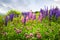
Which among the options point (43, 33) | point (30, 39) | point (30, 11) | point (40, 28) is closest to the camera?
point (30, 39)

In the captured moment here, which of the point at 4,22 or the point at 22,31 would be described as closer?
the point at 22,31

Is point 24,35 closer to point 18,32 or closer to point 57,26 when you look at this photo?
point 18,32

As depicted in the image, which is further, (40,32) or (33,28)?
(33,28)

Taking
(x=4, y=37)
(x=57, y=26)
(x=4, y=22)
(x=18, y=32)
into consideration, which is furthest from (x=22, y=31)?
(x=4, y=22)

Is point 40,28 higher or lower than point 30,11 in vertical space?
lower

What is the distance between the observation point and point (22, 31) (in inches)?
317

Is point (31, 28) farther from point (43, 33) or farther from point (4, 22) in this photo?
point (4, 22)

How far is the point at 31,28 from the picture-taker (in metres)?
8.48

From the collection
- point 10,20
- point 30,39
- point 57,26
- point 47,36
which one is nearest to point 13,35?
point 30,39

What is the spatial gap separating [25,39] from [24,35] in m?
0.22

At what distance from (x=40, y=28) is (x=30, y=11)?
1.53m

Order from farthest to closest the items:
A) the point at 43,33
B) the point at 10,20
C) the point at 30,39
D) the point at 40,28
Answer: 1. the point at 10,20
2. the point at 40,28
3. the point at 43,33
4. the point at 30,39

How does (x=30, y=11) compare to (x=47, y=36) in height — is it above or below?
above

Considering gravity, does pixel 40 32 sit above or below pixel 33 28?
below
